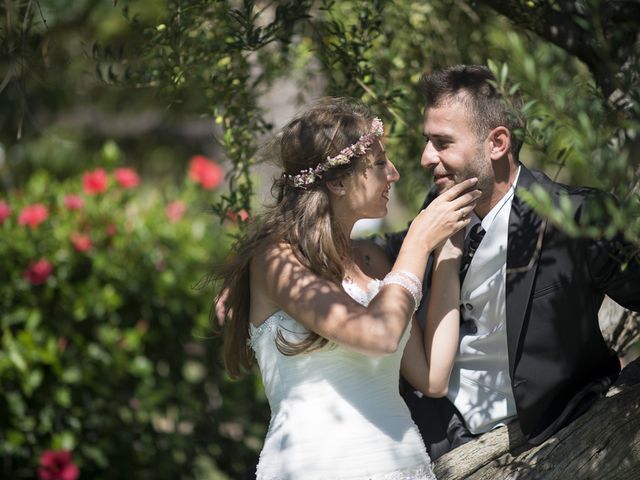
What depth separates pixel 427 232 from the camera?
9.30ft

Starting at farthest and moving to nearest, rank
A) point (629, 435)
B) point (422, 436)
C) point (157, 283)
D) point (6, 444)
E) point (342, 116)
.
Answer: point (157, 283), point (6, 444), point (422, 436), point (342, 116), point (629, 435)

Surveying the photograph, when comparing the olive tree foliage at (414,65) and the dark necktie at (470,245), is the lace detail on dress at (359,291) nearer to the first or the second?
the dark necktie at (470,245)

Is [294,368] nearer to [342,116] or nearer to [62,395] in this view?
[342,116]

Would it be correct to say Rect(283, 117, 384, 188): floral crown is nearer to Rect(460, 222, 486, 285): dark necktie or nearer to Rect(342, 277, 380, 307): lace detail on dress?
Rect(342, 277, 380, 307): lace detail on dress

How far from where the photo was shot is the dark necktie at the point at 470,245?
10.4 feet

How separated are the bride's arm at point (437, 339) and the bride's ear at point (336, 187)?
44 cm

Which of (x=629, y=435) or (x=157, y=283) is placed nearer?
(x=629, y=435)

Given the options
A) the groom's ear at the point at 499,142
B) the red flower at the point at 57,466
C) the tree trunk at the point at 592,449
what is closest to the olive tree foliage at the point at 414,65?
the groom's ear at the point at 499,142

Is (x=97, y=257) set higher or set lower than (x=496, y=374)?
lower

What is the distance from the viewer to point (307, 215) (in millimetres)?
2951

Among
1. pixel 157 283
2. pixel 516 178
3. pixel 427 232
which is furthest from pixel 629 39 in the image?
pixel 157 283

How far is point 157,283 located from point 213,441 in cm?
103

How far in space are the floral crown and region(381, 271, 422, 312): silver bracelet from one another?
17.1 inches

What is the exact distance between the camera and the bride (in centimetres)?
275
